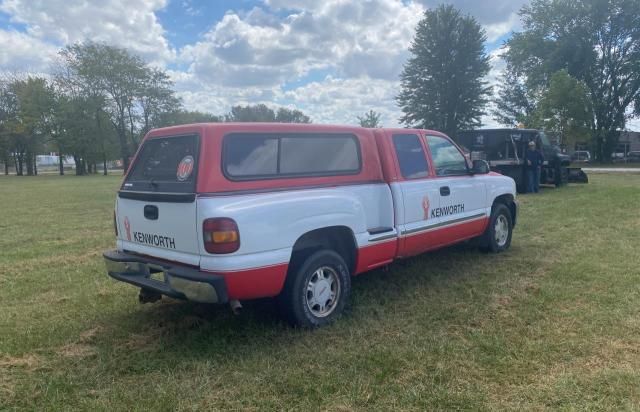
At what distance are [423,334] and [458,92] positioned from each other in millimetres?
44133

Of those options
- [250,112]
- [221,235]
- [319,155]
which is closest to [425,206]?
[319,155]

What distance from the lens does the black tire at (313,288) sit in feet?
12.5

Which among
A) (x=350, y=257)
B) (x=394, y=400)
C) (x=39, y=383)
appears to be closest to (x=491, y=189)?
(x=350, y=257)

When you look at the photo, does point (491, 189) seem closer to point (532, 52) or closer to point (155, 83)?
point (532, 52)

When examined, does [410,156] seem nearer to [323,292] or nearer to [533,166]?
[323,292]

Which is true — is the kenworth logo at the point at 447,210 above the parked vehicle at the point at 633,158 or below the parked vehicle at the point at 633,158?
below

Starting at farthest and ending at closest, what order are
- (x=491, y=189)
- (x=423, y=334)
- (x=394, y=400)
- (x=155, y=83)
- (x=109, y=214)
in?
(x=155, y=83), (x=109, y=214), (x=491, y=189), (x=423, y=334), (x=394, y=400)

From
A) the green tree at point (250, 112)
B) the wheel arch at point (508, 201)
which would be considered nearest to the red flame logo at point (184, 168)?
the wheel arch at point (508, 201)

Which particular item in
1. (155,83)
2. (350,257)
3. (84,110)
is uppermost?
(155,83)

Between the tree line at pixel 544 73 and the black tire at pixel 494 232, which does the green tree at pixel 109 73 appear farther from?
the black tire at pixel 494 232

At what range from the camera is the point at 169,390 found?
10.1 feet

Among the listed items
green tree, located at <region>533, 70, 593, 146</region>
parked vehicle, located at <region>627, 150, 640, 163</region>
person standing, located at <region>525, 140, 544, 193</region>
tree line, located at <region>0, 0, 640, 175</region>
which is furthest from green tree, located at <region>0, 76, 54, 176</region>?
parked vehicle, located at <region>627, 150, 640, 163</region>

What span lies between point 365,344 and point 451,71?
45.0 metres

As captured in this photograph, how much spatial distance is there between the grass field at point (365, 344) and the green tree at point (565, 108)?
2981cm
